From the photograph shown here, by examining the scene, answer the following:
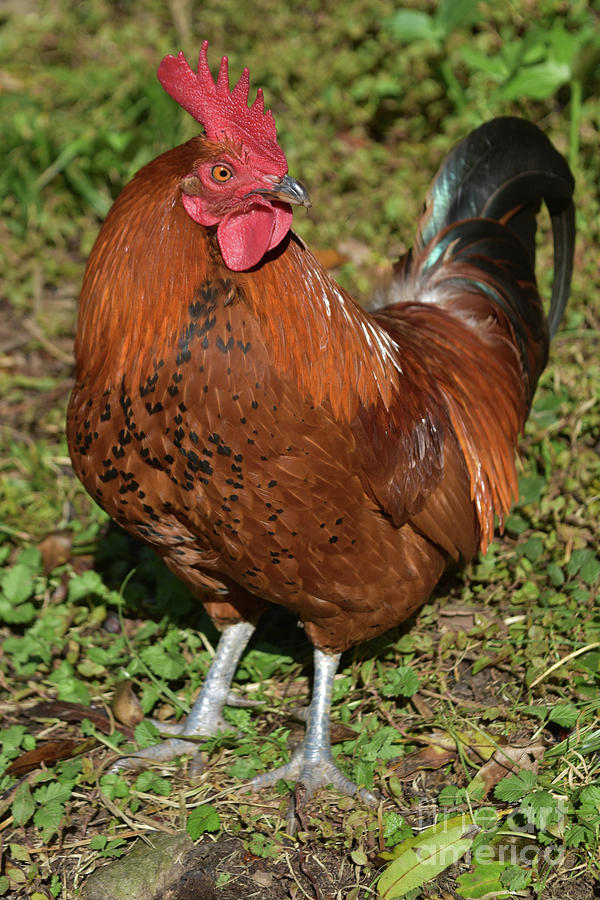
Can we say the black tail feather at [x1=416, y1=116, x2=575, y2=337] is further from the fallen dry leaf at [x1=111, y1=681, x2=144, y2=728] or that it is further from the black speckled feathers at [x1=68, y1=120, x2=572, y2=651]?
the fallen dry leaf at [x1=111, y1=681, x2=144, y2=728]

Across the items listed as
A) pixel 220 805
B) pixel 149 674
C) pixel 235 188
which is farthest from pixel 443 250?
pixel 220 805

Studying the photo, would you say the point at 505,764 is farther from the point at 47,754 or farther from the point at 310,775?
the point at 47,754

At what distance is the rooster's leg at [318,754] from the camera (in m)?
3.02

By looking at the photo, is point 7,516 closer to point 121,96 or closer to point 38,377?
point 38,377

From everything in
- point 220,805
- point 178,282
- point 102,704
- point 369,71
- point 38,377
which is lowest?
point 220,805

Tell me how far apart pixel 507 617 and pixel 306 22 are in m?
5.04

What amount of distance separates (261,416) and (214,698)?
1.35 meters

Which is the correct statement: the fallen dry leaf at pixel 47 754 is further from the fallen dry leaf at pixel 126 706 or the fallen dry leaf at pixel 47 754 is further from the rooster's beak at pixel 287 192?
the rooster's beak at pixel 287 192

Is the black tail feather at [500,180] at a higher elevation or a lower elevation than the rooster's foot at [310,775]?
higher

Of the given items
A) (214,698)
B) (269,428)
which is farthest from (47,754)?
(269,428)

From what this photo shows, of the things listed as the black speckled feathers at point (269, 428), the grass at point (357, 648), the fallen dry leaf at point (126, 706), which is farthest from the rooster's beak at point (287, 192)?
the fallen dry leaf at point (126, 706)

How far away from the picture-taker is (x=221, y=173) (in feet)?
7.64

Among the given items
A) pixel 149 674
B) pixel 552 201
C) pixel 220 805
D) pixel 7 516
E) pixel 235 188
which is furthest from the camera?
pixel 7 516

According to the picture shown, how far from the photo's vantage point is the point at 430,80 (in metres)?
5.95
